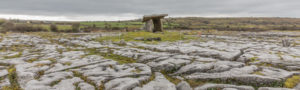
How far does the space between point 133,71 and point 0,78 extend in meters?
6.97

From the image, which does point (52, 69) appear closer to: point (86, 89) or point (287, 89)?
point (86, 89)

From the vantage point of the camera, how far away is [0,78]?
8.78 m

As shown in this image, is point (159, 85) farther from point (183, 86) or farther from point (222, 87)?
point (222, 87)

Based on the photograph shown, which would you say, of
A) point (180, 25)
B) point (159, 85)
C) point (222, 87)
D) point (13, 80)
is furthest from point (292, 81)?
point (180, 25)

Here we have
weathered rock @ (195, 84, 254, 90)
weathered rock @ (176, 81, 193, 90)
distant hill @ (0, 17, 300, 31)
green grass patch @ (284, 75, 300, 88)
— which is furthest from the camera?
distant hill @ (0, 17, 300, 31)

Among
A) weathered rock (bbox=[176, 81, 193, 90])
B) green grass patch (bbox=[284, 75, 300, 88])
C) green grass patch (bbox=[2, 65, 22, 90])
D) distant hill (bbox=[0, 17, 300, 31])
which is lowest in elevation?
weathered rock (bbox=[176, 81, 193, 90])

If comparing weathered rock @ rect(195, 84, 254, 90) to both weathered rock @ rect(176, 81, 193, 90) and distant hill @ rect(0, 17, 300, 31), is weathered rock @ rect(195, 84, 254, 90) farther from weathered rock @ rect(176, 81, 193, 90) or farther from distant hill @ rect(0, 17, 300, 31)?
distant hill @ rect(0, 17, 300, 31)

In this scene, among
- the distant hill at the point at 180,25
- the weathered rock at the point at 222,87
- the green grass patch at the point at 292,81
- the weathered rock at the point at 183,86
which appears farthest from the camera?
the distant hill at the point at 180,25

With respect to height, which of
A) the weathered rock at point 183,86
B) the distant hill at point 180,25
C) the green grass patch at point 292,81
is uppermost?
the distant hill at point 180,25

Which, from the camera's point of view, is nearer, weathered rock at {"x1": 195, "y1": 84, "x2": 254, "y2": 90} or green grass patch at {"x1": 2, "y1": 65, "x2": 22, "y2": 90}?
weathered rock at {"x1": 195, "y1": 84, "x2": 254, "y2": 90}

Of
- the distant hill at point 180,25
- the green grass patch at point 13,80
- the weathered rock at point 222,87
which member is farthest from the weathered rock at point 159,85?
the distant hill at point 180,25

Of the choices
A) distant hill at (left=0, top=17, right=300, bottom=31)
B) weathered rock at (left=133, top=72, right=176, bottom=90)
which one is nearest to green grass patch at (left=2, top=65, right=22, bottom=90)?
weathered rock at (left=133, top=72, right=176, bottom=90)

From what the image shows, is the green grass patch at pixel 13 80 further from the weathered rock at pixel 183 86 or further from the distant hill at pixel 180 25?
the distant hill at pixel 180 25

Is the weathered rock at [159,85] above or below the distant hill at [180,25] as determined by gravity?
below
